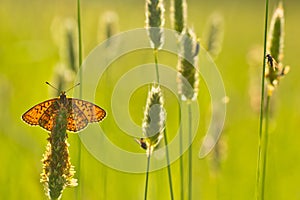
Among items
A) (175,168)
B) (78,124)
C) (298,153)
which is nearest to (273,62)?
(78,124)

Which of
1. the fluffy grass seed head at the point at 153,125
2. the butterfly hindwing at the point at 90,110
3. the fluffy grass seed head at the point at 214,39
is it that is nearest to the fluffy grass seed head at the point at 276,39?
the fluffy grass seed head at the point at 153,125

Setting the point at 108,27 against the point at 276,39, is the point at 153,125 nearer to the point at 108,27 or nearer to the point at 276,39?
the point at 276,39

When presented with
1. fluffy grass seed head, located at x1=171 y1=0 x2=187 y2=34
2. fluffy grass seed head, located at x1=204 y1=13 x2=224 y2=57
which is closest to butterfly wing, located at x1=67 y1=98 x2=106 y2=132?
fluffy grass seed head, located at x1=171 y1=0 x2=187 y2=34

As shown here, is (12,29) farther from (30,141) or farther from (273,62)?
(273,62)

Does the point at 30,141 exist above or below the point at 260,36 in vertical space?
below

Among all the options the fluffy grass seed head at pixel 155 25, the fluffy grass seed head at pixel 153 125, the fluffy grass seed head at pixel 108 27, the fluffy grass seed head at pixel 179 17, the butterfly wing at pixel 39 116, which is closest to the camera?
the butterfly wing at pixel 39 116

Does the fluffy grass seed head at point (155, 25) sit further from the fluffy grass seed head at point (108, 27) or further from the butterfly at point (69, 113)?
Answer: the fluffy grass seed head at point (108, 27)

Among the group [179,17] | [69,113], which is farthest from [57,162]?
[179,17]
